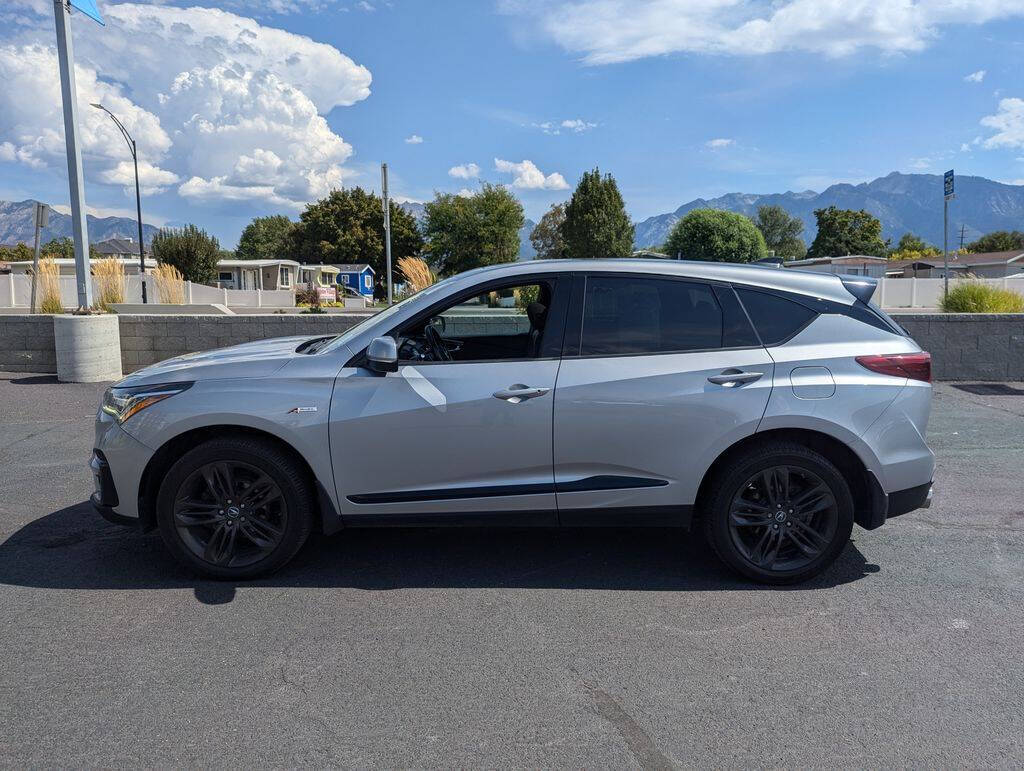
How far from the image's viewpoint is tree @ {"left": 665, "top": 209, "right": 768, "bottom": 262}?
5891 centimetres

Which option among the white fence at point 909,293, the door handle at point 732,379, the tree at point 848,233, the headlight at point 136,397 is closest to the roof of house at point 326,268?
the white fence at point 909,293

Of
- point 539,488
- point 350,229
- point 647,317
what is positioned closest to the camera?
point 539,488

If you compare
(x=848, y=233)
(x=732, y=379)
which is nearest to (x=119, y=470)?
(x=732, y=379)

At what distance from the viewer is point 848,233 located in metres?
93.1

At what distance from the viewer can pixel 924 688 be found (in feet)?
10.3

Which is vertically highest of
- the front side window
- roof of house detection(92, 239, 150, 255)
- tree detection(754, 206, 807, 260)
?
tree detection(754, 206, 807, 260)

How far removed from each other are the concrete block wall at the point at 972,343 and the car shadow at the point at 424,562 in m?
7.65

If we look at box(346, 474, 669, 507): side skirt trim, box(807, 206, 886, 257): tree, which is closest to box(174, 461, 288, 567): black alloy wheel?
box(346, 474, 669, 507): side skirt trim

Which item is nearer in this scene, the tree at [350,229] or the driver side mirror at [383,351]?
the driver side mirror at [383,351]

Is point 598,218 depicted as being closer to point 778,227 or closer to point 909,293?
point 909,293

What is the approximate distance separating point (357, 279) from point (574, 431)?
61755mm

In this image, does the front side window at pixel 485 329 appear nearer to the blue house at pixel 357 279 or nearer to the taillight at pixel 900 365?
the taillight at pixel 900 365

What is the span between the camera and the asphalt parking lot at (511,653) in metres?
2.75

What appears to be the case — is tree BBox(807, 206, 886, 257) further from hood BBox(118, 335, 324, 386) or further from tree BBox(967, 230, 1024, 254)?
hood BBox(118, 335, 324, 386)
